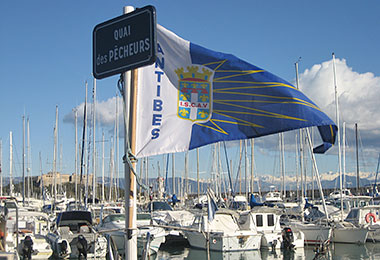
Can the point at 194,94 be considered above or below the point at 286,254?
above

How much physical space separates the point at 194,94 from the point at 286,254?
26.2 m

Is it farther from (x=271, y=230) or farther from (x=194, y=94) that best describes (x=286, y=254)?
(x=194, y=94)

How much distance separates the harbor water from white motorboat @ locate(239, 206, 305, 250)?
0.49 metres

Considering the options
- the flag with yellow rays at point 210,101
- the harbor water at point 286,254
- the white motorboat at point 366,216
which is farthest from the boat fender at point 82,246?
the white motorboat at point 366,216

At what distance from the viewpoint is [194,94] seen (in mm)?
8484

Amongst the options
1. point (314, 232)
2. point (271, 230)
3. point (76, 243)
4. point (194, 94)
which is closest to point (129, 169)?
point (194, 94)

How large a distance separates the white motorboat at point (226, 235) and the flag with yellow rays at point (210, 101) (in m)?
22.2

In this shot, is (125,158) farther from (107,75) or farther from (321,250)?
(321,250)

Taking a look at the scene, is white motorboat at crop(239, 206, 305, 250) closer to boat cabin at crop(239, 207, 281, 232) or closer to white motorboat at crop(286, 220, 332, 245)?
boat cabin at crop(239, 207, 281, 232)

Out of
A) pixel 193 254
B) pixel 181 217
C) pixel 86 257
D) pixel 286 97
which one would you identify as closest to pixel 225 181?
pixel 181 217

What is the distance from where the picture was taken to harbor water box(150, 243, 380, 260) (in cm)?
3077

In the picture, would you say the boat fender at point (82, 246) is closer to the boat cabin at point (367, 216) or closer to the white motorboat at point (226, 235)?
the white motorboat at point (226, 235)

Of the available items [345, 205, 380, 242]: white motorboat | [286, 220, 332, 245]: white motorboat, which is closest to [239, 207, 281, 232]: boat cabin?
[286, 220, 332, 245]: white motorboat

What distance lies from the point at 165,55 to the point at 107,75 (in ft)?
6.84
